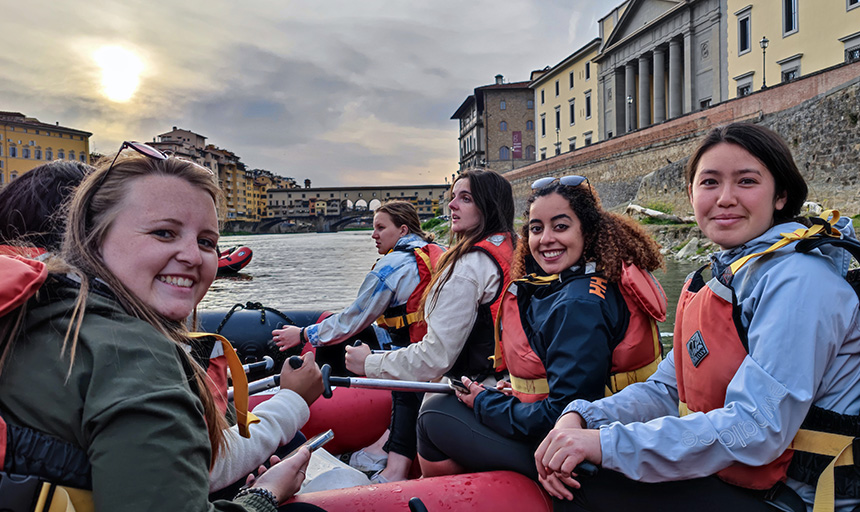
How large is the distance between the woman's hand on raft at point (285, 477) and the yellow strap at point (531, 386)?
0.81 meters

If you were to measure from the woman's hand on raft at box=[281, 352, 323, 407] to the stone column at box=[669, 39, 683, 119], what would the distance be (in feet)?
93.8

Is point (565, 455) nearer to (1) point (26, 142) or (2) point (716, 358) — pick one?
→ (2) point (716, 358)

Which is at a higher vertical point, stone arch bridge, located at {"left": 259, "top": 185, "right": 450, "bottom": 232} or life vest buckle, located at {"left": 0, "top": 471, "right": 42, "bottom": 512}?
stone arch bridge, located at {"left": 259, "top": 185, "right": 450, "bottom": 232}

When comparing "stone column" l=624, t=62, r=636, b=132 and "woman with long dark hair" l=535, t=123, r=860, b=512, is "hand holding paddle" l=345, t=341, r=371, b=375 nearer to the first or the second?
"woman with long dark hair" l=535, t=123, r=860, b=512

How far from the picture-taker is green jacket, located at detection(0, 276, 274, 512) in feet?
2.47

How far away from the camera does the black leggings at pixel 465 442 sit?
1.78 m

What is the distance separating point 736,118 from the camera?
18.4 metres

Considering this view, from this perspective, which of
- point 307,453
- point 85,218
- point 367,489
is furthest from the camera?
point 367,489

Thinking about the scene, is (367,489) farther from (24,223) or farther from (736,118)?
(736,118)

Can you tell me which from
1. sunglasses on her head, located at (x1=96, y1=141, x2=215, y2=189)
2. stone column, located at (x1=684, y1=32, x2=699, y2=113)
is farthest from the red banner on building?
sunglasses on her head, located at (x1=96, y1=141, x2=215, y2=189)

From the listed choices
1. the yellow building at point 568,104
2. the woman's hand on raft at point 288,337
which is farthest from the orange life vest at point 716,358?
the yellow building at point 568,104

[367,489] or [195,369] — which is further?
[367,489]

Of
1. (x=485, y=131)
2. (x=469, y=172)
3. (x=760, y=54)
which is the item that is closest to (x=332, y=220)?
(x=485, y=131)

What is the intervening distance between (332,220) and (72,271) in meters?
84.4
